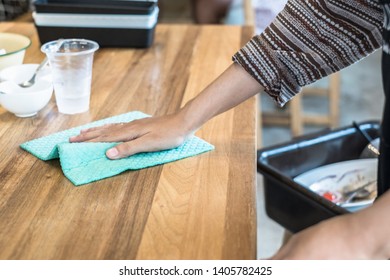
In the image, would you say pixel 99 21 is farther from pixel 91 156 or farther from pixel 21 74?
pixel 91 156

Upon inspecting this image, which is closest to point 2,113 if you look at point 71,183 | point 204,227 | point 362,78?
point 71,183

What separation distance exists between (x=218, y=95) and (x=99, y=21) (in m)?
0.65

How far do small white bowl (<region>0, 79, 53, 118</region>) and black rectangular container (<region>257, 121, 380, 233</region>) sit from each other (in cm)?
51

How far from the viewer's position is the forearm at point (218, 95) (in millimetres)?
1118

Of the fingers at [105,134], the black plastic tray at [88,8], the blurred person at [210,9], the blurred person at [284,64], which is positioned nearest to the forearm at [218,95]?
the blurred person at [284,64]

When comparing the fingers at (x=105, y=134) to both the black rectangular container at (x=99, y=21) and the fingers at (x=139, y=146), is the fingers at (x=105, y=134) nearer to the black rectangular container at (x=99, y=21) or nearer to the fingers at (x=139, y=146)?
the fingers at (x=139, y=146)

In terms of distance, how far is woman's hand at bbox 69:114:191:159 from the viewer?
107 cm

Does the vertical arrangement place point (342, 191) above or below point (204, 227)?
below

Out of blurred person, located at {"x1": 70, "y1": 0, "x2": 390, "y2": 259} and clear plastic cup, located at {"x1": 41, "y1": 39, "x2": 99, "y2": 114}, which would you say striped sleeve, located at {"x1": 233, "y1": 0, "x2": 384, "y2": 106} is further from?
clear plastic cup, located at {"x1": 41, "y1": 39, "x2": 99, "y2": 114}

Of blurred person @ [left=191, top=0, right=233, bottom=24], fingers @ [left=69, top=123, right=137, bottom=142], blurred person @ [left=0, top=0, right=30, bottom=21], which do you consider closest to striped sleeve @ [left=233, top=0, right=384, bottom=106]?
fingers @ [left=69, top=123, right=137, bottom=142]

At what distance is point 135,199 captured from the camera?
0.94 metres

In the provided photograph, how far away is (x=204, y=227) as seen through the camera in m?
0.86
